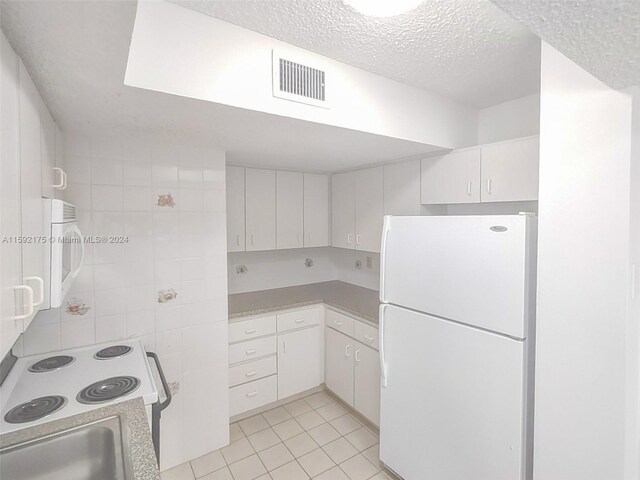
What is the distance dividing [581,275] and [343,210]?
6.83 ft

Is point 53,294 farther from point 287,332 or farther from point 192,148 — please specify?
point 287,332

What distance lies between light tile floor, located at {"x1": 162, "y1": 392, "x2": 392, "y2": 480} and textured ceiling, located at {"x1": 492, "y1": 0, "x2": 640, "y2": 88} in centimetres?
230

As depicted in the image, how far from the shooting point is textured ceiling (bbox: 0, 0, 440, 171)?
0.79 metres

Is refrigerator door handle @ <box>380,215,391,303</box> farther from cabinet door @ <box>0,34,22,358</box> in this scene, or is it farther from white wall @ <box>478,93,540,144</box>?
cabinet door @ <box>0,34,22,358</box>

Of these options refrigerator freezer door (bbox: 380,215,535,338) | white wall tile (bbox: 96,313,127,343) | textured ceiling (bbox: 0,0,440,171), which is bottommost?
white wall tile (bbox: 96,313,127,343)

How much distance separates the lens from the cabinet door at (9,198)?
729mm

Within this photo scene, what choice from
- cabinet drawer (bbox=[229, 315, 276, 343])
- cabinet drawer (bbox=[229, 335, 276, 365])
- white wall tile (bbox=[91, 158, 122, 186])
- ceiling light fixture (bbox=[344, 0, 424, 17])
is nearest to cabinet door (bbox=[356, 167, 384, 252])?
cabinet drawer (bbox=[229, 315, 276, 343])

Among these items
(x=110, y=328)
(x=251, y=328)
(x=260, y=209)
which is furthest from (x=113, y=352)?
(x=260, y=209)

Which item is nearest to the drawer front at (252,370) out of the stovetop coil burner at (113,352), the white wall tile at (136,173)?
the stovetop coil burner at (113,352)

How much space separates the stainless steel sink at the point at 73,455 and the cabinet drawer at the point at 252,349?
1.30m

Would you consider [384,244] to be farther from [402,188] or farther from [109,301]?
[109,301]

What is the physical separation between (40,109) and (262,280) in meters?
2.27

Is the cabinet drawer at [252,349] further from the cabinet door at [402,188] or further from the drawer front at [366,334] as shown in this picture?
the cabinet door at [402,188]

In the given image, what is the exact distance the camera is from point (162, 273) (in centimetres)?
206
